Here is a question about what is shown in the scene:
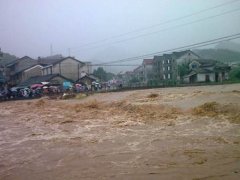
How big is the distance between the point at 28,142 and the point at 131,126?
5128mm

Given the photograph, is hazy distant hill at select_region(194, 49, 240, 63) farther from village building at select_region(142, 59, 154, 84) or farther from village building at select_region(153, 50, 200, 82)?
village building at select_region(153, 50, 200, 82)

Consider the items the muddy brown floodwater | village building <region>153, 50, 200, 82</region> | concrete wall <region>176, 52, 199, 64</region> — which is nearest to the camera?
the muddy brown floodwater

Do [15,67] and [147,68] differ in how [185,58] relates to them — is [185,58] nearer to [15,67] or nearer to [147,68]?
[147,68]

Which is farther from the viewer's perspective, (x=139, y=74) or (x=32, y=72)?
(x=139, y=74)

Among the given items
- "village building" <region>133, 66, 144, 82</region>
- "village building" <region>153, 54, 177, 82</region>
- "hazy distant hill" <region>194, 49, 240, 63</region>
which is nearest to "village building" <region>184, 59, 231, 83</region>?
"village building" <region>153, 54, 177, 82</region>

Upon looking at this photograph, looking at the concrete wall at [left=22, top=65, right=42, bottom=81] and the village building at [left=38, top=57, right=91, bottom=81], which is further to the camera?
the concrete wall at [left=22, top=65, right=42, bottom=81]

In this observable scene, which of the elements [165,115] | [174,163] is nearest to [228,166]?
[174,163]

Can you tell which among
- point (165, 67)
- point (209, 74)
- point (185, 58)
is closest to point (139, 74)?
point (165, 67)

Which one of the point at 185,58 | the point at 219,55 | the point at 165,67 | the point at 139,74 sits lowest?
the point at 139,74

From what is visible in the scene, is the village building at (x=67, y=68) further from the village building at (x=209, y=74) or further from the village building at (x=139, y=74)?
the village building at (x=209, y=74)

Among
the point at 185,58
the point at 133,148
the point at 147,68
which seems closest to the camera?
the point at 133,148

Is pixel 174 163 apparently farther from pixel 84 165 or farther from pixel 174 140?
pixel 174 140

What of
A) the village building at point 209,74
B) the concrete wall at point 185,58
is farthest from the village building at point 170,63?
the village building at point 209,74

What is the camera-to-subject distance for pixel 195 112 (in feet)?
64.6
